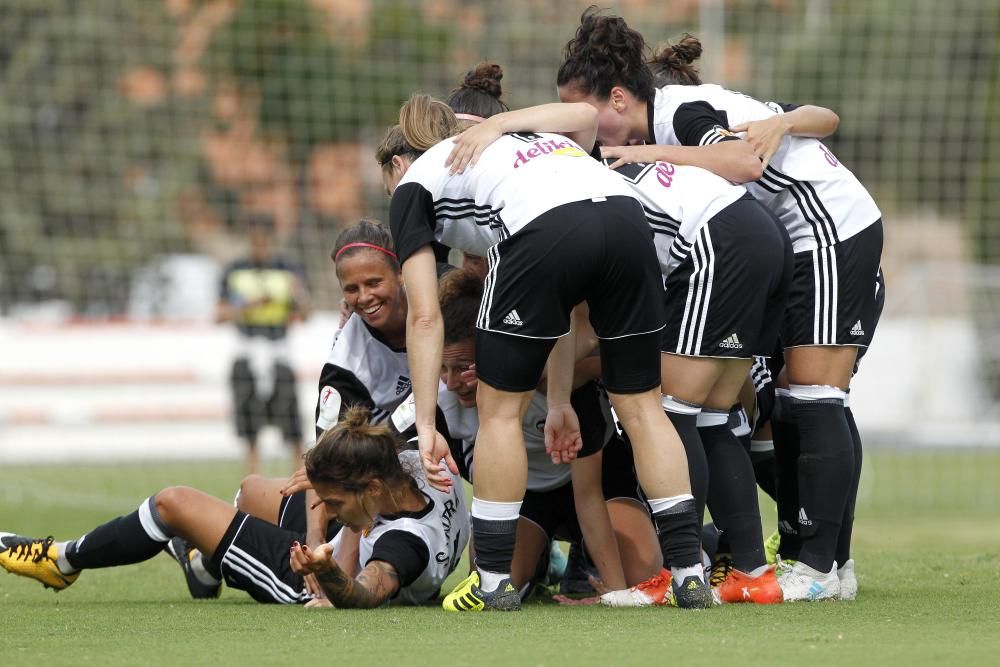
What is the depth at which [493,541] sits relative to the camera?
4.06 m

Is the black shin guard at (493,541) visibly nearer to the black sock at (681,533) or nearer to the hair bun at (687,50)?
the black sock at (681,533)

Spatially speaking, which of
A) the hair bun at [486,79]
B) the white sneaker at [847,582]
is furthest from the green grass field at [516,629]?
the hair bun at [486,79]

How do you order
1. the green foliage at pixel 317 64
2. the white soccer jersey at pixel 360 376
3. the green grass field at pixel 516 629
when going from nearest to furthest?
the green grass field at pixel 516 629 < the white soccer jersey at pixel 360 376 < the green foliage at pixel 317 64

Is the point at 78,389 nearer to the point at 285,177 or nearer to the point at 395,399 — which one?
the point at 285,177

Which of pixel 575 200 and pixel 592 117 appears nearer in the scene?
pixel 575 200

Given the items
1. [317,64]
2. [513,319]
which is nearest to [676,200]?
[513,319]

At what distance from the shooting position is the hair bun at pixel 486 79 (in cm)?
493

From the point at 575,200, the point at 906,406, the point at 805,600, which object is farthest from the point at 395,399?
the point at 906,406

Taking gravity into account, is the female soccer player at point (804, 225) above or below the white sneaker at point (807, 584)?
above

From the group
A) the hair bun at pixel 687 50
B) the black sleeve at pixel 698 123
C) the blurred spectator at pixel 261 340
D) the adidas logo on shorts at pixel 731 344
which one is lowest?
the blurred spectator at pixel 261 340

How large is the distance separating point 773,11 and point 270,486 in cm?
1374

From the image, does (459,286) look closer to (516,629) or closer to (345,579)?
(345,579)

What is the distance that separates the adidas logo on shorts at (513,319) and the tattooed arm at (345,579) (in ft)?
2.76

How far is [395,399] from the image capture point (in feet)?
16.0
